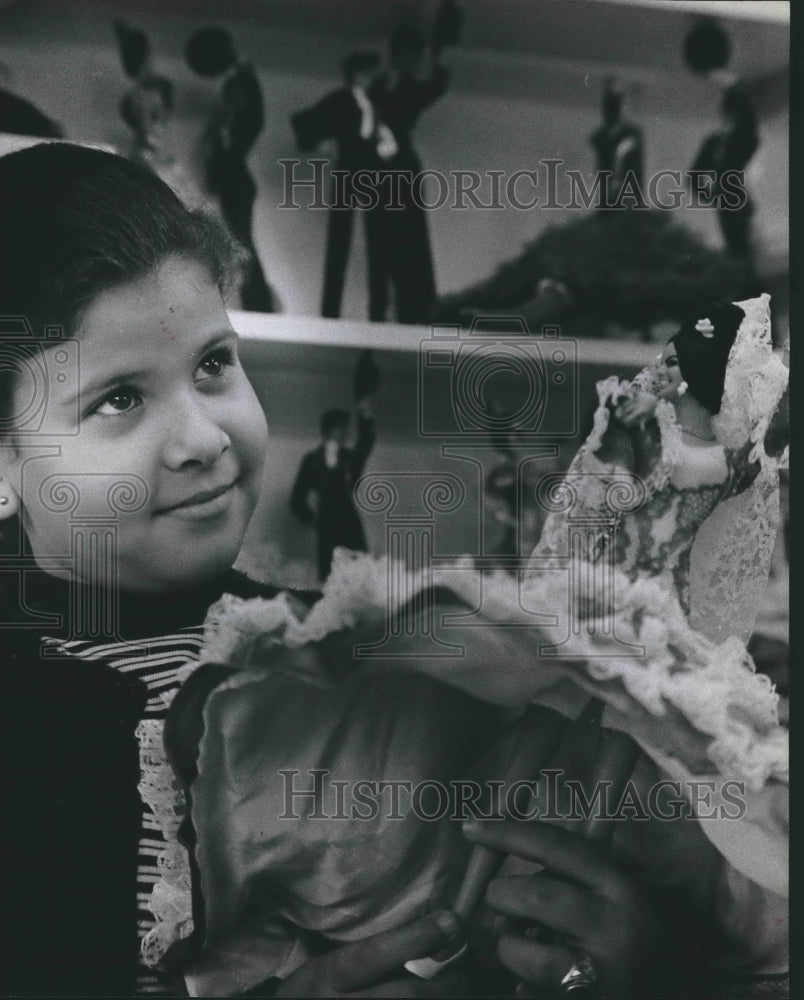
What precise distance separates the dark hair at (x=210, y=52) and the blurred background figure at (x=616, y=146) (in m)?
0.61

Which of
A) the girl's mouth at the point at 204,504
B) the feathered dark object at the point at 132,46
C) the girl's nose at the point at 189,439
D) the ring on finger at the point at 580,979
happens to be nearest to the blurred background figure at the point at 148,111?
the feathered dark object at the point at 132,46

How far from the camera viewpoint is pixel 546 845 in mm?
1944

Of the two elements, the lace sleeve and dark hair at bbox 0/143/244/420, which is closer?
dark hair at bbox 0/143/244/420

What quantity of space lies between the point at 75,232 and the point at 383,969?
1251mm

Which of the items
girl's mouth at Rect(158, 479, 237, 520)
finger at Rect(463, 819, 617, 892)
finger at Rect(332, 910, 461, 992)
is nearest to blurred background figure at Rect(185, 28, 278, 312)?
girl's mouth at Rect(158, 479, 237, 520)

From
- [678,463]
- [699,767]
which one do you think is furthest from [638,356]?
[699,767]

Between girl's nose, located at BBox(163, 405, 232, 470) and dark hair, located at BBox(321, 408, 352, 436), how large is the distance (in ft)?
0.58

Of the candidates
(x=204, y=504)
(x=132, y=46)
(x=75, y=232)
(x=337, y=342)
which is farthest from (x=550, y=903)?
(x=132, y=46)

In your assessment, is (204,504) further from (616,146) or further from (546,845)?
(616,146)

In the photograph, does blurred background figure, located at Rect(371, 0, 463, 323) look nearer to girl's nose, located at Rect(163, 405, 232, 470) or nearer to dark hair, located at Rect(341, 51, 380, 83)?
dark hair, located at Rect(341, 51, 380, 83)

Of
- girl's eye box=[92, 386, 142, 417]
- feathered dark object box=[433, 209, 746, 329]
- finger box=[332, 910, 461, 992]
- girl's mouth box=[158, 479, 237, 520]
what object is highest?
feathered dark object box=[433, 209, 746, 329]

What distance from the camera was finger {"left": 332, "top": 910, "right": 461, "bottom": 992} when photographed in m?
1.93

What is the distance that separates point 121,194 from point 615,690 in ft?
3.63

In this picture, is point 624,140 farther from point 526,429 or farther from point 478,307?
point 526,429
